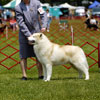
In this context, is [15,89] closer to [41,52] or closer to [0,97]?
[0,97]

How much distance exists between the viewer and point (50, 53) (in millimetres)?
6723

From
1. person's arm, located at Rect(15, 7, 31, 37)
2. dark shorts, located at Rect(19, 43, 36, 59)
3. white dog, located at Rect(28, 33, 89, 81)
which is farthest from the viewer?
dark shorts, located at Rect(19, 43, 36, 59)

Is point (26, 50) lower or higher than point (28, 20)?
lower

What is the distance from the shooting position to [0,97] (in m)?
5.26

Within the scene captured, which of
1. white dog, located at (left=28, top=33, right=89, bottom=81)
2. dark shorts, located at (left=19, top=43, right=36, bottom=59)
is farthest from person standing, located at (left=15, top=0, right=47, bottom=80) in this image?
white dog, located at (left=28, top=33, right=89, bottom=81)

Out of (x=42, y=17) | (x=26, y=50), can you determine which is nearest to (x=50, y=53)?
(x=26, y=50)

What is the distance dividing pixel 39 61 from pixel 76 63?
2.69 feet

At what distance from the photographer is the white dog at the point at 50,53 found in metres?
6.59

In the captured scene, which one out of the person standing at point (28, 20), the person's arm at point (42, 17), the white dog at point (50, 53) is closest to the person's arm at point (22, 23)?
the person standing at point (28, 20)

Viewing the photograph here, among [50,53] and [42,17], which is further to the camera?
[42,17]

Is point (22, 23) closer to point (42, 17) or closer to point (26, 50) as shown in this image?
point (42, 17)

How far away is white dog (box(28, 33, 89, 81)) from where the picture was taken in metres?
6.59

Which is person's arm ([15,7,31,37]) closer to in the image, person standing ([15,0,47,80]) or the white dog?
person standing ([15,0,47,80])

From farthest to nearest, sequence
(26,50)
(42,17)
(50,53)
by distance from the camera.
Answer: (26,50), (42,17), (50,53)
